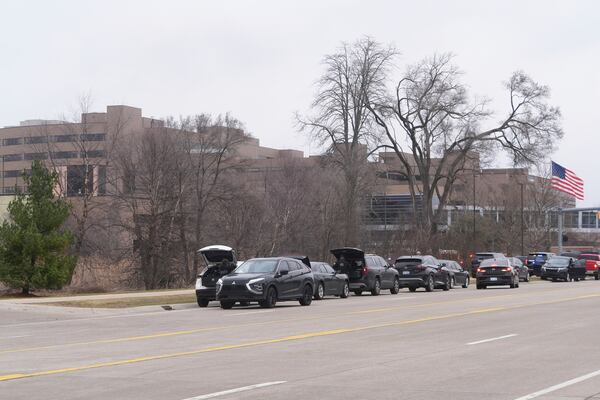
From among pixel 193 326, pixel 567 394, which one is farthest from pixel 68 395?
pixel 193 326

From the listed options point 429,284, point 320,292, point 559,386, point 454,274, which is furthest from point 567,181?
point 559,386

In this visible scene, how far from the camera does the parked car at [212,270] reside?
3132cm

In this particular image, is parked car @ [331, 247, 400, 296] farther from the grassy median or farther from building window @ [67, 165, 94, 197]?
building window @ [67, 165, 94, 197]

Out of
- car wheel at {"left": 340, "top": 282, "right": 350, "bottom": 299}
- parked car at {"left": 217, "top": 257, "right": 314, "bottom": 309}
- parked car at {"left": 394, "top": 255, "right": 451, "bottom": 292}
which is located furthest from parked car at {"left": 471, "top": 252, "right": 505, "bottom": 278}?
parked car at {"left": 217, "top": 257, "right": 314, "bottom": 309}

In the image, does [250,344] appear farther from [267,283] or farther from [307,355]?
[267,283]

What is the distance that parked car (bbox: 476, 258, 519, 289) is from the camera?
153 ft

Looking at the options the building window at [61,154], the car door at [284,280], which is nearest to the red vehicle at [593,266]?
the building window at [61,154]

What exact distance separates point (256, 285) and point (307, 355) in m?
14.1

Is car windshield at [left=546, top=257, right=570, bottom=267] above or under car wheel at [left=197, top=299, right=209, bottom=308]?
above

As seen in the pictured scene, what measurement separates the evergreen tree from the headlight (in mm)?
9193

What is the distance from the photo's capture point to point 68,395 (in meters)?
10.8

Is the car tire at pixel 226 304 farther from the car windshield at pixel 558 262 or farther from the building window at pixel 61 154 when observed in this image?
the building window at pixel 61 154

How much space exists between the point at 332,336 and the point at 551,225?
107m

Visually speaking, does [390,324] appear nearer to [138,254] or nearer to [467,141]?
[138,254]
